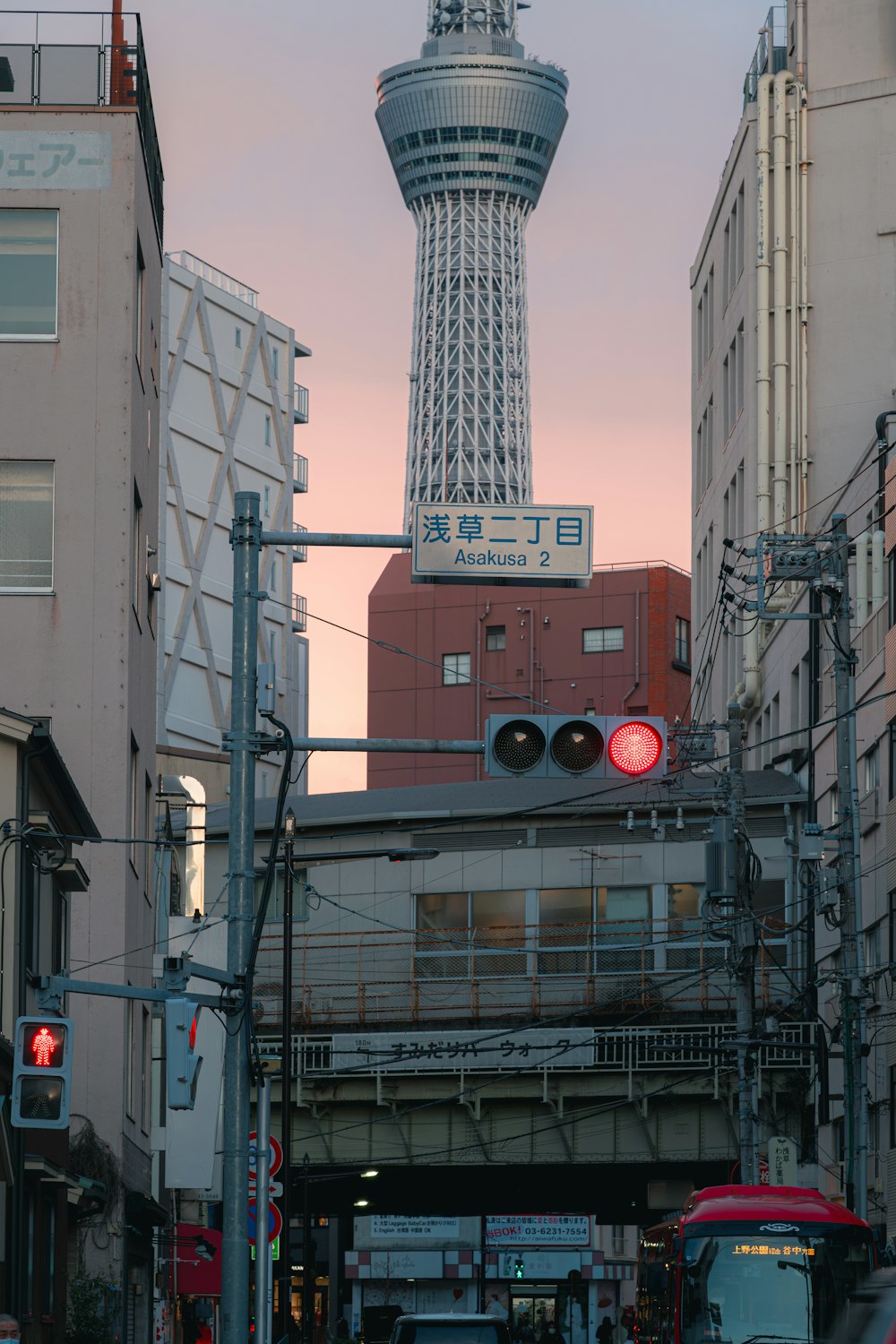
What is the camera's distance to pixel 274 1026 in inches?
1929

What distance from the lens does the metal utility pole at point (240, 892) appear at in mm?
17938

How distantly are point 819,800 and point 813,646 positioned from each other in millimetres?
4427

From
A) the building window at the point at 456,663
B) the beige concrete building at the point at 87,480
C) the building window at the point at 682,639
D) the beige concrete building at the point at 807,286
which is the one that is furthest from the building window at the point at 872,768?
the building window at the point at 456,663

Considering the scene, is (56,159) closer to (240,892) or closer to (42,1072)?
(240,892)

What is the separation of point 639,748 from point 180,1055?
5.30 meters

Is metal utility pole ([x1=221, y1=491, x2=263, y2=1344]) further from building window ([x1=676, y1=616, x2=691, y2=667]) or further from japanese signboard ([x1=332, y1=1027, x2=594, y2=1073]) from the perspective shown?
building window ([x1=676, y1=616, x2=691, y2=667])

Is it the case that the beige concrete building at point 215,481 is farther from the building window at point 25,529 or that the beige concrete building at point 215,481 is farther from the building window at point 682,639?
the building window at point 25,529

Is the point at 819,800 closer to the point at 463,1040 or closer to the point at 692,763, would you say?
the point at 692,763

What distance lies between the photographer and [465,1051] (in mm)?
43656

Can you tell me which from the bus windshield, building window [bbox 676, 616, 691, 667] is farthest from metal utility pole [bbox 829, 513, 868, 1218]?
building window [bbox 676, 616, 691, 667]

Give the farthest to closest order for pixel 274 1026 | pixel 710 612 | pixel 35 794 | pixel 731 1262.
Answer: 1. pixel 710 612
2. pixel 274 1026
3. pixel 35 794
4. pixel 731 1262

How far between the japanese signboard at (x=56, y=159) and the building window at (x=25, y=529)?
5.38 m

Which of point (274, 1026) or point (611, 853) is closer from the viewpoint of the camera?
point (274, 1026)

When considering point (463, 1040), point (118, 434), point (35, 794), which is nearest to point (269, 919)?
point (463, 1040)
